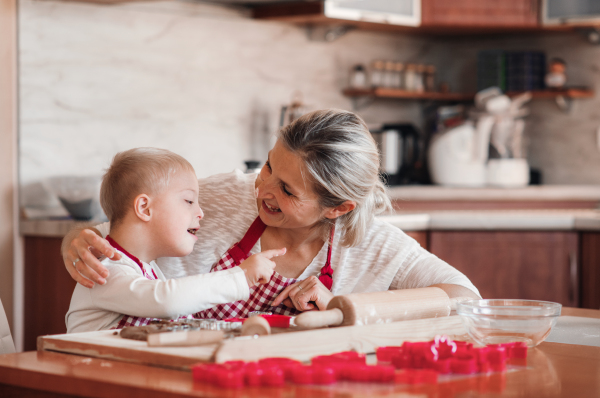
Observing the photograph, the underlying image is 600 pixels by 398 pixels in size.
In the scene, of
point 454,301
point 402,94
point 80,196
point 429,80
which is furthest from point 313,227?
point 429,80

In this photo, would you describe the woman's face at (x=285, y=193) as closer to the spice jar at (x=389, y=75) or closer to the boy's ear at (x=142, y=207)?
the boy's ear at (x=142, y=207)

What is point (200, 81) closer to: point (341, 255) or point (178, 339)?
point (341, 255)

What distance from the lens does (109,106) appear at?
9.86 ft

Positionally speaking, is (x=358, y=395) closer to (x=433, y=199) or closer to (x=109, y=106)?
(x=109, y=106)

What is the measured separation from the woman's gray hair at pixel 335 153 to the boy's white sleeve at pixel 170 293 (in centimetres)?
37

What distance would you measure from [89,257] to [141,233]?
0.62 feet

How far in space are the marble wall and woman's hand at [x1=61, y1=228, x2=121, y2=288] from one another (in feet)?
5.19

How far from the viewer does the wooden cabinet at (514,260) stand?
2992 mm

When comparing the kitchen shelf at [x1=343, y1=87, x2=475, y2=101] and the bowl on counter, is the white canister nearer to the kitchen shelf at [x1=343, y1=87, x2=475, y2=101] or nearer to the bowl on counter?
the kitchen shelf at [x1=343, y1=87, x2=475, y2=101]

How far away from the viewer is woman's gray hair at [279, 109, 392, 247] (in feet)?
4.99

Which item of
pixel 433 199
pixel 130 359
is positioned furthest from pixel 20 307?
pixel 130 359


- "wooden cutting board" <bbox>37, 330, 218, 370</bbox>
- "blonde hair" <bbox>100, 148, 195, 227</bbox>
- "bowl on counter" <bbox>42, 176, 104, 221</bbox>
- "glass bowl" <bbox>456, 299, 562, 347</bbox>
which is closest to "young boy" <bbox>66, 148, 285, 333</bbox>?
"blonde hair" <bbox>100, 148, 195, 227</bbox>

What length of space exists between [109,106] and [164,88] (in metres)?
0.27

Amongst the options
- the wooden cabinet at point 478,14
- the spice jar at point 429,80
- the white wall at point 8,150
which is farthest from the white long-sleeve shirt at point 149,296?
the spice jar at point 429,80
